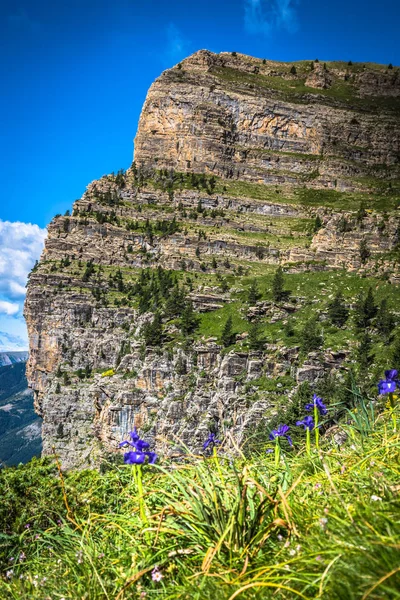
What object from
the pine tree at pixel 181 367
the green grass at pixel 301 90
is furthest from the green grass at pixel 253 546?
the green grass at pixel 301 90

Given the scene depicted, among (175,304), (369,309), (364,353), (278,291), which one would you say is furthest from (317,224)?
(364,353)

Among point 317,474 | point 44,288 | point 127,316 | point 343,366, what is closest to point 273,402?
point 343,366

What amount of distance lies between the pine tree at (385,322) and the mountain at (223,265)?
0.46ft

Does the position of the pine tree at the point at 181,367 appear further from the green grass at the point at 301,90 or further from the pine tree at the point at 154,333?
the green grass at the point at 301,90

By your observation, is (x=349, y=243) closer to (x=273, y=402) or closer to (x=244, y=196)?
(x=244, y=196)

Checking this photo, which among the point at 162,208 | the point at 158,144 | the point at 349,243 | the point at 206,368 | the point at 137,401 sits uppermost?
the point at 158,144

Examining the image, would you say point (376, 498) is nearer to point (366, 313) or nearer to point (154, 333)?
point (366, 313)

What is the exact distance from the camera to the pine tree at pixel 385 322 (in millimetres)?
45312

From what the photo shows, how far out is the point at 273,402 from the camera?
42.7 meters

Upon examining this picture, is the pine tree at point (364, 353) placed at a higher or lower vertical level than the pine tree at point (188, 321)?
lower

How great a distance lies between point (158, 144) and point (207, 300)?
60.2m

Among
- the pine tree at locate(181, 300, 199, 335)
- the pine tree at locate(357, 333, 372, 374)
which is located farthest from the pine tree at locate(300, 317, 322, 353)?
the pine tree at locate(181, 300, 199, 335)

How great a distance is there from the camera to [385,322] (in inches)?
1786

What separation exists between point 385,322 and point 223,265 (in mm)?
36789
